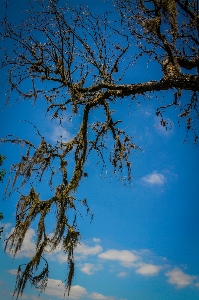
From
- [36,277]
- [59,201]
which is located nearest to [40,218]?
[59,201]

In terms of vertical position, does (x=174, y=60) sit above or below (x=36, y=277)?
above

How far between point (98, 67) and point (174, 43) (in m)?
1.16

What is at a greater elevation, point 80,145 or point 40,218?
point 80,145

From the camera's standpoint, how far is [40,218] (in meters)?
3.46

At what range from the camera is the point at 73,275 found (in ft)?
11.2

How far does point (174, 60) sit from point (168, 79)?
30 centimetres

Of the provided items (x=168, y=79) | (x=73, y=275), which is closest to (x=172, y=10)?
(x=168, y=79)

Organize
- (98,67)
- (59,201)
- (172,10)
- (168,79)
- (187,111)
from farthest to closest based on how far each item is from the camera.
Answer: (187,111), (98,67), (168,79), (172,10), (59,201)

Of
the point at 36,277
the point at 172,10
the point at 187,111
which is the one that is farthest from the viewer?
the point at 187,111

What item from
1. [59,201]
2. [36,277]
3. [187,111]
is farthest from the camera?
[187,111]

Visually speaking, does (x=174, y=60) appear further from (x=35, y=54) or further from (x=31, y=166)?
(x=31, y=166)

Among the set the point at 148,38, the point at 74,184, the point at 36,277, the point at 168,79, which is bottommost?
the point at 36,277

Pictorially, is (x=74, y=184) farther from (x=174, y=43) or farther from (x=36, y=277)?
(x=174, y=43)

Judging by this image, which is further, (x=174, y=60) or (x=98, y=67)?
(x=98, y=67)
